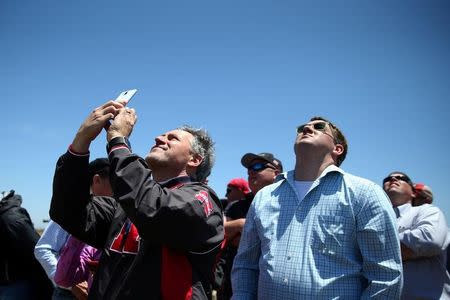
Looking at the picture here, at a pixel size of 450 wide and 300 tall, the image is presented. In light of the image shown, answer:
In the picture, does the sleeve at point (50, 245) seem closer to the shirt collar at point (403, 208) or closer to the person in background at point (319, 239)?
the person in background at point (319, 239)

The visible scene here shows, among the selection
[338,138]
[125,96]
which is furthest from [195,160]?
[338,138]

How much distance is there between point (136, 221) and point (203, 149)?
1243mm

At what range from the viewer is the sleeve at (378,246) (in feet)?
6.81

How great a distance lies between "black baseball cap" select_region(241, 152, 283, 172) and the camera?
202 inches

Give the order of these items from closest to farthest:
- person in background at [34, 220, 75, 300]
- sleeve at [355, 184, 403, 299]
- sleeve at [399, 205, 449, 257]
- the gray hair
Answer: sleeve at [355, 184, 403, 299], the gray hair, person in background at [34, 220, 75, 300], sleeve at [399, 205, 449, 257]

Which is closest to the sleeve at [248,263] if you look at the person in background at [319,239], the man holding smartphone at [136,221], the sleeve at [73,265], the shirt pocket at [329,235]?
the person in background at [319,239]

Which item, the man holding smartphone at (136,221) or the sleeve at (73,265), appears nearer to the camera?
the man holding smartphone at (136,221)

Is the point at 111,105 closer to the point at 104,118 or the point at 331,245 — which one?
the point at 104,118

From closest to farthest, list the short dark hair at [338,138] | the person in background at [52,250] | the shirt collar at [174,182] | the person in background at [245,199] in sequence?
1. the shirt collar at [174,182]
2. the short dark hair at [338,138]
3. the person in background at [52,250]
4. the person in background at [245,199]

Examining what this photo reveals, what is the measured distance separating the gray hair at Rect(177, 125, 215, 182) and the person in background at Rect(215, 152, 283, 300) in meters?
Result: 1.56

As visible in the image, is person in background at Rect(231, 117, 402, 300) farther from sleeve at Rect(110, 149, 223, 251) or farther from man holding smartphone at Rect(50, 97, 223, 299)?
sleeve at Rect(110, 149, 223, 251)

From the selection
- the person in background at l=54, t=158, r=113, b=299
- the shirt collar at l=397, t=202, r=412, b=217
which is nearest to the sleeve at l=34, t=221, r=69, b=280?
the person in background at l=54, t=158, r=113, b=299

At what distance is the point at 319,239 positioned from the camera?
225 cm

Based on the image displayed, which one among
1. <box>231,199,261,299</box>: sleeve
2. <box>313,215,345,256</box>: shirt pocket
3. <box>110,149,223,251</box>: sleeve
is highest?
<box>110,149,223,251</box>: sleeve
